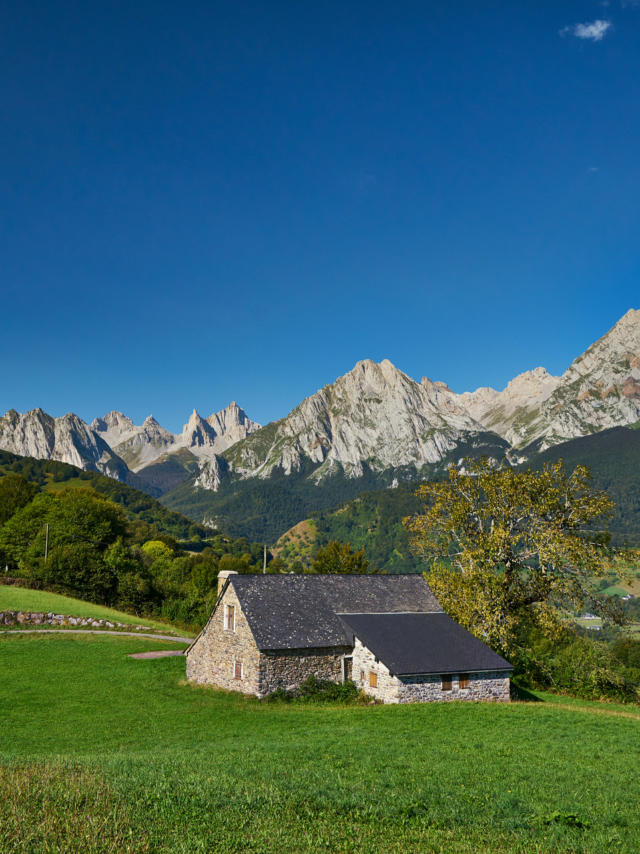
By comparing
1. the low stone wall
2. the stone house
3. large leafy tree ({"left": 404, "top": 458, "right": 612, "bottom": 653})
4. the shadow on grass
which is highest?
large leafy tree ({"left": 404, "top": 458, "right": 612, "bottom": 653})

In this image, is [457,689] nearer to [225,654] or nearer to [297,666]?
[297,666]

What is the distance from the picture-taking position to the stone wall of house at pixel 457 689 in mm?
39062

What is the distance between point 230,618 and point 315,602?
6632 mm

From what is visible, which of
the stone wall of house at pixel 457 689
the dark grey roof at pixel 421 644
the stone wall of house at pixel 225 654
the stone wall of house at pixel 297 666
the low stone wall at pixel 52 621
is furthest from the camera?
the low stone wall at pixel 52 621

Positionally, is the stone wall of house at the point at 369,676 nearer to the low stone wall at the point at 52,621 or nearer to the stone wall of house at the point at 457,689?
the stone wall of house at the point at 457,689

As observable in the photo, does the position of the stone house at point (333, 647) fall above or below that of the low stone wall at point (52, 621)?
above

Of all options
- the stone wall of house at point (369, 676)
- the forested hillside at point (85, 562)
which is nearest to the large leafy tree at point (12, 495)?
the forested hillside at point (85, 562)

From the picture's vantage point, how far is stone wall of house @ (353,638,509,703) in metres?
39.1

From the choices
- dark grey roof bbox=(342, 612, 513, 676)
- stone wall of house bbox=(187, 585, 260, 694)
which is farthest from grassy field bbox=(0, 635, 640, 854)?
dark grey roof bbox=(342, 612, 513, 676)

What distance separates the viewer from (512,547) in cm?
5569

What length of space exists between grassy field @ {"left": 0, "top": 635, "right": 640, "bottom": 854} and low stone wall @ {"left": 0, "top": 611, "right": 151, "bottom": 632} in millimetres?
31742

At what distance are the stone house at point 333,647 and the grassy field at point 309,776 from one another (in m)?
2.40

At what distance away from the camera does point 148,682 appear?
45125mm

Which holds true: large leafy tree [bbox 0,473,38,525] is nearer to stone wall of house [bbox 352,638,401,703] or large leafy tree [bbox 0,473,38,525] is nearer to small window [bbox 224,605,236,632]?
small window [bbox 224,605,236,632]
